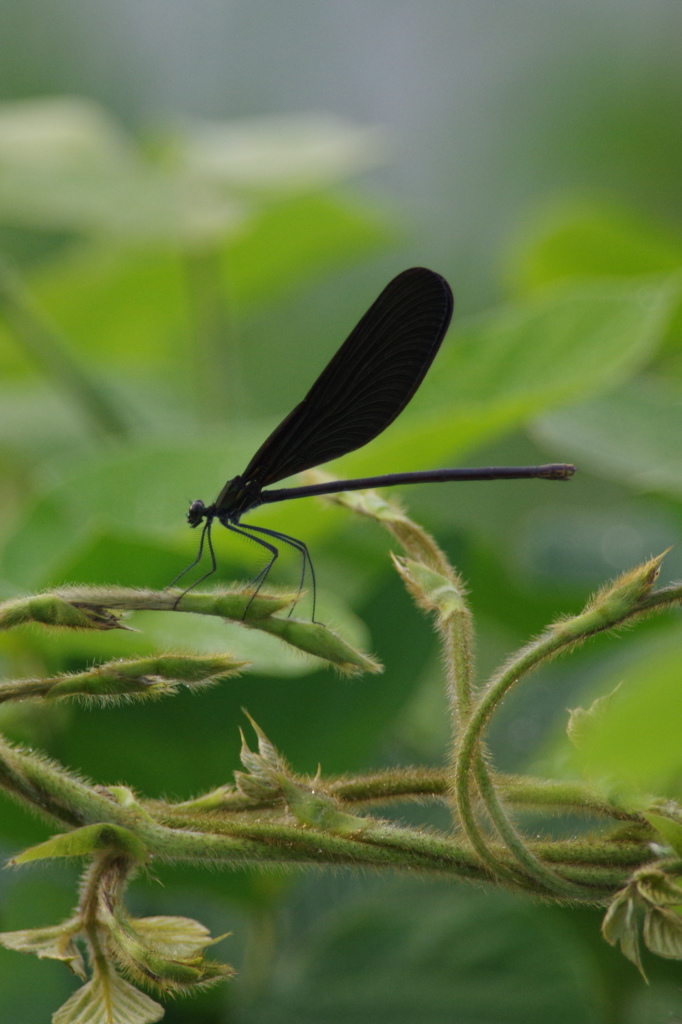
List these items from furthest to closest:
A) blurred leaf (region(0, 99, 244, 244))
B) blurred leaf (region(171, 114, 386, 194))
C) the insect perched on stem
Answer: blurred leaf (region(171, 114, 386, 194)) < blurred leaf (region(0, 99, 244, 244)) < the insect perched on stem

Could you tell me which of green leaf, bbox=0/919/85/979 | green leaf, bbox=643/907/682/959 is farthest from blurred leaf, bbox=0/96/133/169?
green leaf, bbox=643/907/682/959

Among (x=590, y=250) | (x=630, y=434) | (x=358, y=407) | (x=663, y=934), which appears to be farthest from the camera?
(x=590, y=250)

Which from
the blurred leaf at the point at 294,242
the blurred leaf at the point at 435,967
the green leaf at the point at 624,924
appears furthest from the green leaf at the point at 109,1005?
the blurred leaf at the point at 294,242

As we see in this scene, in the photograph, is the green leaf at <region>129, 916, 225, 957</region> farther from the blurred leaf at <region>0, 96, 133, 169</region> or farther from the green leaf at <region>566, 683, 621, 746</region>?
the blurred leaf at <region>0, 96, 133, 169</region>

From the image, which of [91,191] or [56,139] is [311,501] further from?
[56,139]

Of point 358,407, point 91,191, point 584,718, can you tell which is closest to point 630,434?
point 358,407

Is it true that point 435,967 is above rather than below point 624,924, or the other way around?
below

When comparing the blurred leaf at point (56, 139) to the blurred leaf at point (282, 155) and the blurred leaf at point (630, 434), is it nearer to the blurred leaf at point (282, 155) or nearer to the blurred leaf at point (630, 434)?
the blurred leaf at point (282, 155)
